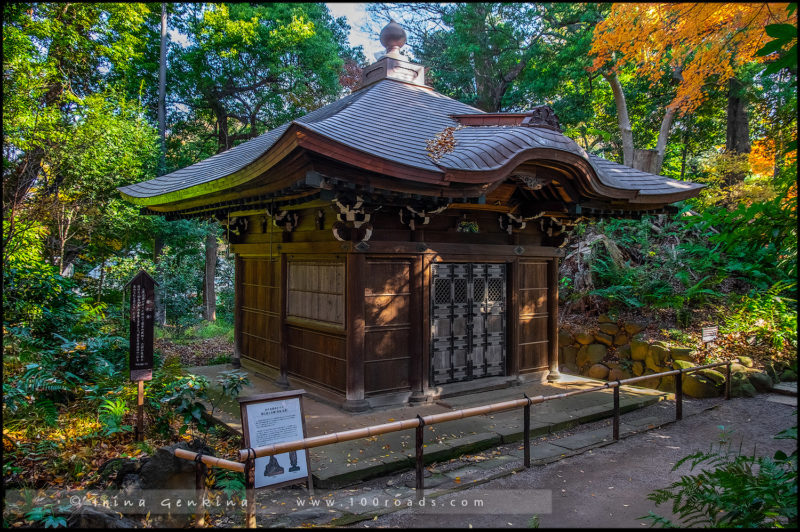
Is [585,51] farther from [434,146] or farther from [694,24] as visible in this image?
[434,146]

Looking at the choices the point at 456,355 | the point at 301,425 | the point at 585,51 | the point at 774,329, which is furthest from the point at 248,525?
the point at 585,51

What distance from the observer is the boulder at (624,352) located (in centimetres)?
1000

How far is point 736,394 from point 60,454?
9748mm

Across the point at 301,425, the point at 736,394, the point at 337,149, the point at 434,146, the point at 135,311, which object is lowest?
the point at 736,394

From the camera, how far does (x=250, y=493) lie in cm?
346

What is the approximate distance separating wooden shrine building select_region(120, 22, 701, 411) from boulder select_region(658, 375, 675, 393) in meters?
2.31

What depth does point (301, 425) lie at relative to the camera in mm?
4566

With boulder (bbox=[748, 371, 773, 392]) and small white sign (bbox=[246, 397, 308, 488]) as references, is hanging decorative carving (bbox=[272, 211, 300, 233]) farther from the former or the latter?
boulder (bbox=[748, 371, 773, 392])

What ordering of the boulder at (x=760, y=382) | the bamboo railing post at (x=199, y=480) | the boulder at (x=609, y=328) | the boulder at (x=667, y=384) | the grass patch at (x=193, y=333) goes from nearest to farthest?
the bamboo railing post at (x=199, y=480)
the boulder at (x=760, y=382)
the boulder at (x=667, y=384)
the boulder at (x=609, y=328)
the grass patch at (x=193, y=333)

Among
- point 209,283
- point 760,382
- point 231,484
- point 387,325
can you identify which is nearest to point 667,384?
point 760,382

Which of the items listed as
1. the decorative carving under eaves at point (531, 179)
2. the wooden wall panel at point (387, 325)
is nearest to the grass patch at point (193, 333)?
the wooden wall panel at point (387, 325)

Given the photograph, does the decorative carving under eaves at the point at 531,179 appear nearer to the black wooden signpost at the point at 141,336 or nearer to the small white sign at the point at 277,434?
the small white sign at the point at 277,434

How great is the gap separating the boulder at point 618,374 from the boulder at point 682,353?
0.95 m

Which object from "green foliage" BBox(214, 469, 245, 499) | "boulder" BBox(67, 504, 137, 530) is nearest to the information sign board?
"green foliage" BBox(214, 469, 245, 499)
